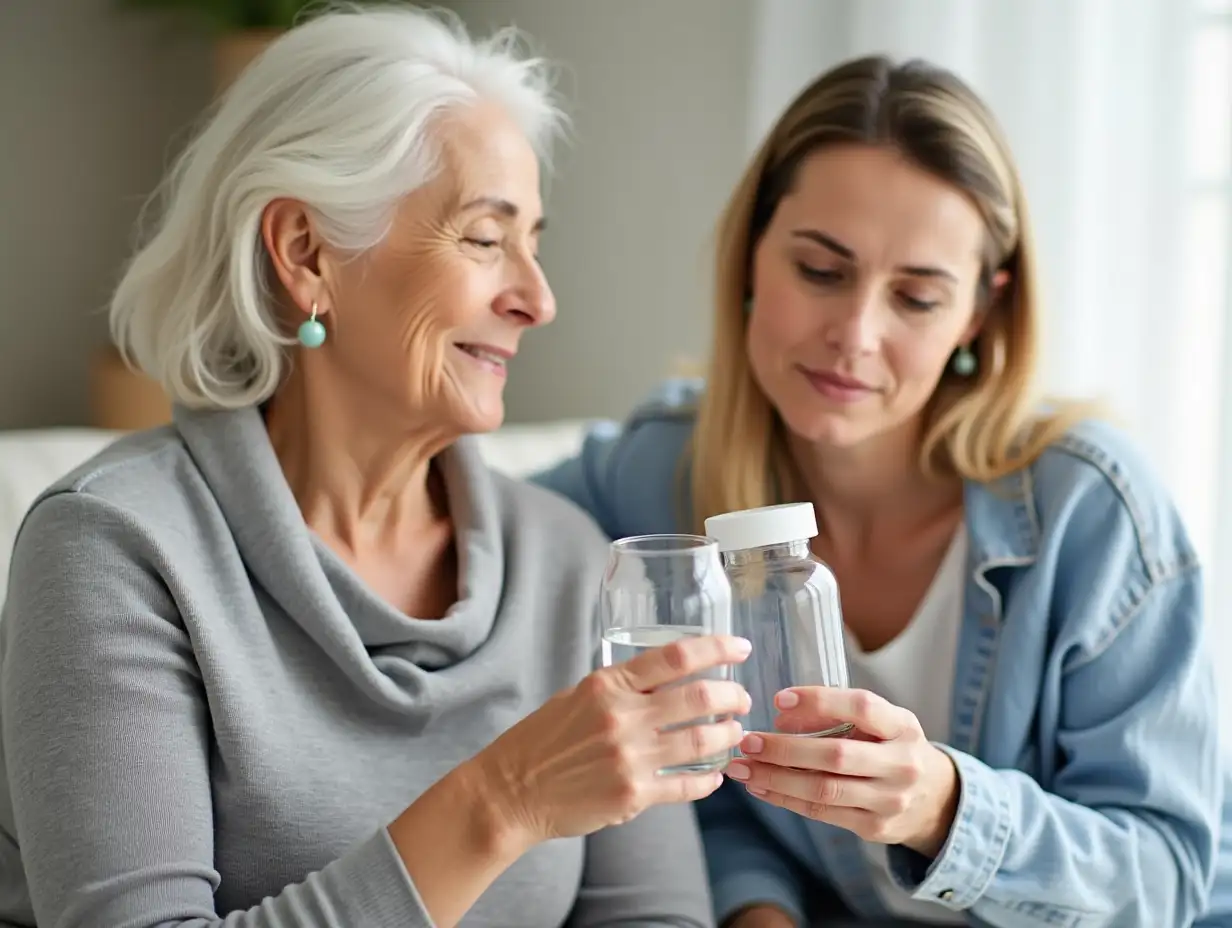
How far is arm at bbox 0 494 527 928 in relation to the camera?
1.15 meters

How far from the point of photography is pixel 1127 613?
5.02 feet

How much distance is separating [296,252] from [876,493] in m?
0.80

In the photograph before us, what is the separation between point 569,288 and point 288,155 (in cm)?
178

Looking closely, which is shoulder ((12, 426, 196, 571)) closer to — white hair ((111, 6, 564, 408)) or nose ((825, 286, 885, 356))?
white hair ((111, 6, 564, 408))

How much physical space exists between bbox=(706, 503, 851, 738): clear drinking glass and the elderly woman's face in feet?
1.32

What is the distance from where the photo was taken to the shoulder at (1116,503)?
5.07 ft

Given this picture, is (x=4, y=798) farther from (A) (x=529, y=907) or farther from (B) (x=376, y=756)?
(A) (x=529, y=907)

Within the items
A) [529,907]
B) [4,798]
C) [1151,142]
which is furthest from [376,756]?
[1151,142]

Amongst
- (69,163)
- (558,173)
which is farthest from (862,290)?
(69,163)

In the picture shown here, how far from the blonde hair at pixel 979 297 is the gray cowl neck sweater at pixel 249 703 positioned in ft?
0.99

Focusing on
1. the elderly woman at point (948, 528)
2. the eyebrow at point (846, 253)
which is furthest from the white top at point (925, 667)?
the eyebrow at point (846, 253)

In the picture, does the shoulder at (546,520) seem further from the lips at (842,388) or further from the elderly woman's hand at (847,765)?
the elderly woman's hand at (847,765)

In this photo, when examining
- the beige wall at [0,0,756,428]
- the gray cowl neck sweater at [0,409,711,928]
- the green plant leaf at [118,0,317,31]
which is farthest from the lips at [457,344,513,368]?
the green plant leaf at [118,0,317,31]

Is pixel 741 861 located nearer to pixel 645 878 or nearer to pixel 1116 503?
pixel 645 878
